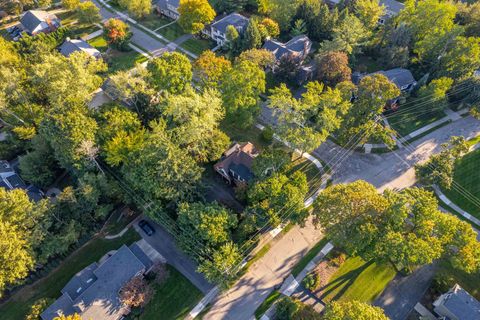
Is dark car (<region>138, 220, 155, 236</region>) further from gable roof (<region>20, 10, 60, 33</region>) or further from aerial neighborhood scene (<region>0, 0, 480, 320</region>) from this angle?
gable roof (<region>20, 10, 60, 33</region>)

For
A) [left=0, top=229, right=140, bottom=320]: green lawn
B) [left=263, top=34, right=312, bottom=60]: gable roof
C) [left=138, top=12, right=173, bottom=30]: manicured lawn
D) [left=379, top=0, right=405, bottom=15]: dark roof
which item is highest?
[left=379, top=0, right=405, bottom=15]: dark roof

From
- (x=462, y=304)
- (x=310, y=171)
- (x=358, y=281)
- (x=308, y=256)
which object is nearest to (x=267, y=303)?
(x=308, y=256)

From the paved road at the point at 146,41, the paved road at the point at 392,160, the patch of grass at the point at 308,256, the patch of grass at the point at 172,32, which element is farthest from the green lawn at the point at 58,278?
the patch of grass at the point at 172,32

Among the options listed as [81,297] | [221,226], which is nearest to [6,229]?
[81,297]

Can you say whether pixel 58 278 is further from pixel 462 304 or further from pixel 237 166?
pixel 462 304

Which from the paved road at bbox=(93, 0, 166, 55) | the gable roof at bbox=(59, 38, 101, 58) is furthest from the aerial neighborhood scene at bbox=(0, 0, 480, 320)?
the paved road at bbox=(93, 0, 166, 55)

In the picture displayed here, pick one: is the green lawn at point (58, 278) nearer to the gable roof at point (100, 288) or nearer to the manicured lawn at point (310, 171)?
the gable roof at point (100, 288)
